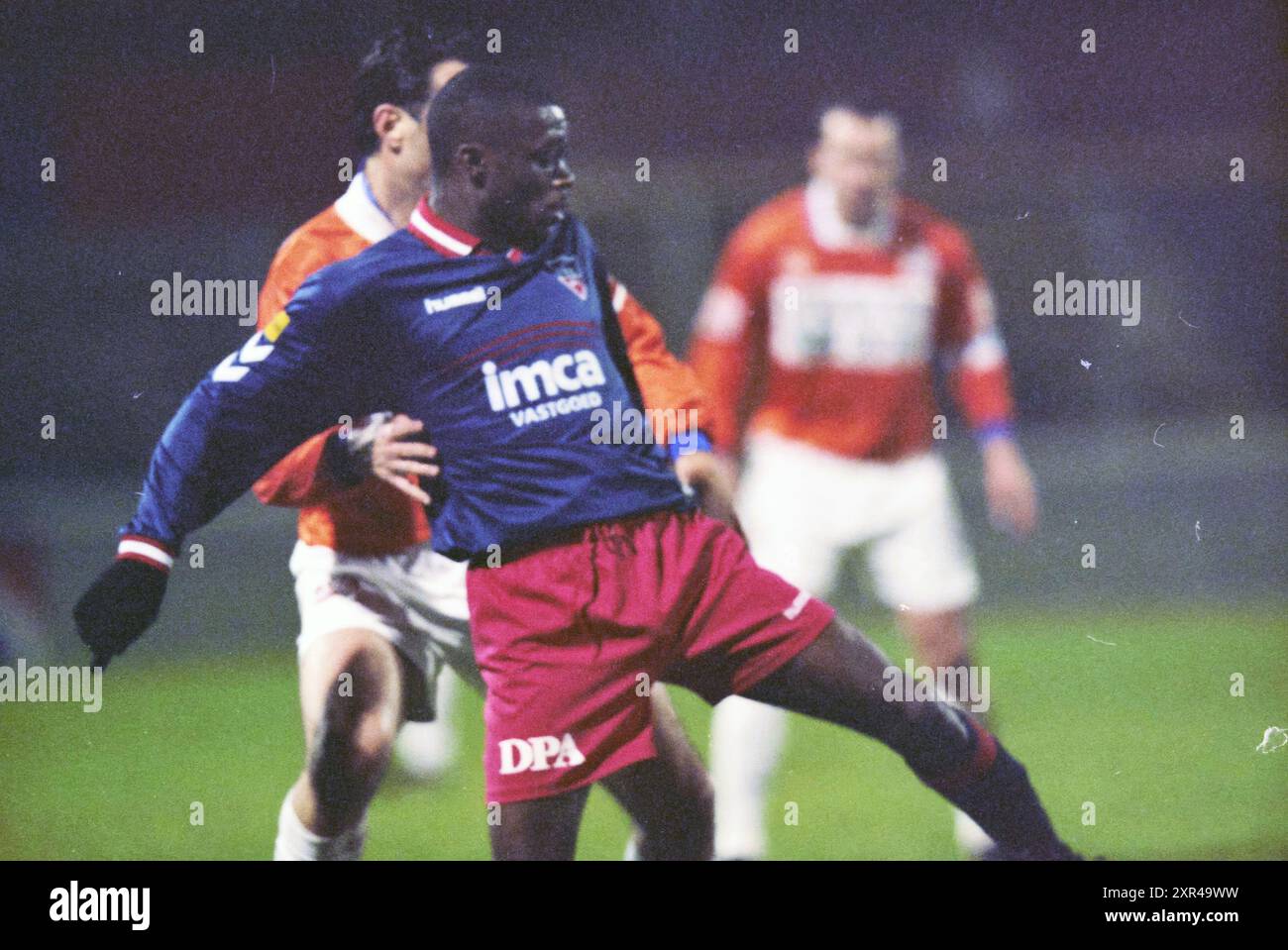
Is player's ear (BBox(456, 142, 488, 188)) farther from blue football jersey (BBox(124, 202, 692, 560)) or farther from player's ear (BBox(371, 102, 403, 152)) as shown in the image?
player's ear (BBox(371, 102, 403, 152))

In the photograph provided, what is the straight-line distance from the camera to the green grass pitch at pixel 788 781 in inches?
134

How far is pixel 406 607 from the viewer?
3.10 metres

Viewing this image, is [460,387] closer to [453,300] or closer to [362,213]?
[453,300]

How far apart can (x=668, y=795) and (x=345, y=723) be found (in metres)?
0.65

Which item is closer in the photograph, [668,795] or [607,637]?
[607,637]

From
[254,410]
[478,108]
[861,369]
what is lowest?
[254,410]

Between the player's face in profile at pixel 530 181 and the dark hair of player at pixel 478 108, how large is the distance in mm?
35

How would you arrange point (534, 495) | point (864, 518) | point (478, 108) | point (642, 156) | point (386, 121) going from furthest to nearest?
point (864, 518)
point (642, 156)
point (386, 121)
point (478, 108)
point (534, 495)

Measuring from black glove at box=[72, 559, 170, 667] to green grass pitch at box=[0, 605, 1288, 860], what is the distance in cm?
32

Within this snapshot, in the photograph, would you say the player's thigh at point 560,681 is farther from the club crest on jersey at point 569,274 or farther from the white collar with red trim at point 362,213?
the white collar with red trim at point 362,213

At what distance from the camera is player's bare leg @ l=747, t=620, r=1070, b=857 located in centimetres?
279

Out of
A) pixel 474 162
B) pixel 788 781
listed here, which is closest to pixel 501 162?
pixel 474 162

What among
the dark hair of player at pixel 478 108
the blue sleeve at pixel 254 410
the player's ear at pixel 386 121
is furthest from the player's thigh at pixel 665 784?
the player's ear at pixel 386 121

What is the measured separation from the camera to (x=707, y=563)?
2.82m
